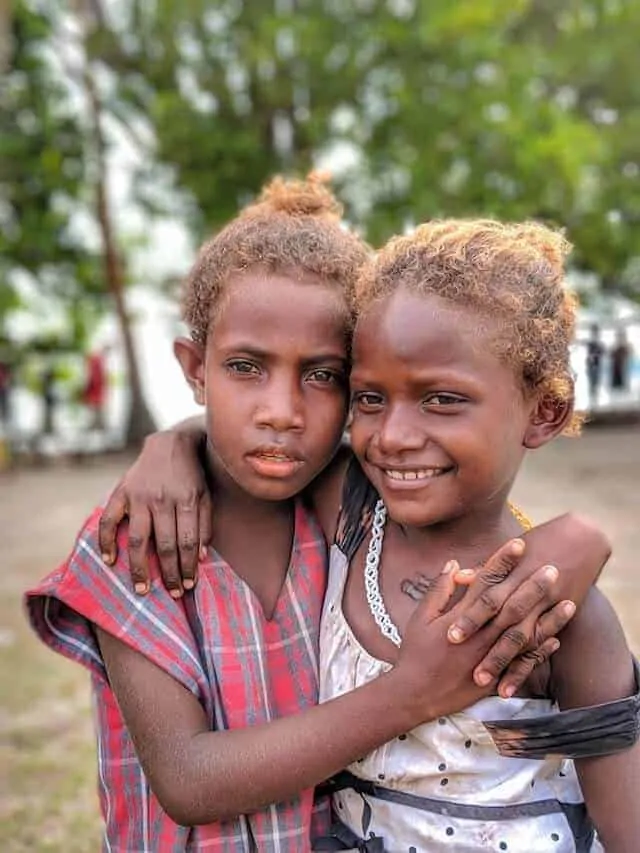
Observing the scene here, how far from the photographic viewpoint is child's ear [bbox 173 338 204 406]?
164cm

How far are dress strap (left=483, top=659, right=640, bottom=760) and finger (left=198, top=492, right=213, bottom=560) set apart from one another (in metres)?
0.51

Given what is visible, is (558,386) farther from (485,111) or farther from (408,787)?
(485,111)

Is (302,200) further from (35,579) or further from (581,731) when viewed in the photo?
(35,579)

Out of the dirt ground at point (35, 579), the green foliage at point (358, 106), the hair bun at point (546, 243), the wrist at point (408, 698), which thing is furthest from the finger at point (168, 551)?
the green foliage at point (358, 106)

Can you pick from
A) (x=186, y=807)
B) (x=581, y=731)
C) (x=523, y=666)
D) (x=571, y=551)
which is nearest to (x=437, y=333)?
(x=571, y=551)

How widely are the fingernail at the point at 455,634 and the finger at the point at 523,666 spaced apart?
8 centimetres

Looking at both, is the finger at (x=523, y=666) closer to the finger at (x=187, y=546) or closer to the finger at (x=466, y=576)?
the finger at (x=466, y=576)

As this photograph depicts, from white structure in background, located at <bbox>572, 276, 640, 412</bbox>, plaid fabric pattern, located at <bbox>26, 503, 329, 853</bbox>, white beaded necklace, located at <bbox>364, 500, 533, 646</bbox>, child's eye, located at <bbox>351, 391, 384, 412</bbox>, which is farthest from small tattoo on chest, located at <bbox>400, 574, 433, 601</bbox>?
white structure in background, located at <bbox>572, 276, 640, 412</bbox>

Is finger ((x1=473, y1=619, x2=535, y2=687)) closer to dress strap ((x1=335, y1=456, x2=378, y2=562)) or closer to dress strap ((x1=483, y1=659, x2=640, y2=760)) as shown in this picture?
dress strap ((x1=483, y1=659, x2=640, y2=760))

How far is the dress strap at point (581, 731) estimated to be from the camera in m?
1.29

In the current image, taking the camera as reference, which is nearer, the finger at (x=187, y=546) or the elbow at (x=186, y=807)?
the elbow at (x=186, y=807)

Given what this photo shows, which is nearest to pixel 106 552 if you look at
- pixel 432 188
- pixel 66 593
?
pixel 66 593

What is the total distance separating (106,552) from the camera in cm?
150

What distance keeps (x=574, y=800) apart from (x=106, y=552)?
761 mm
